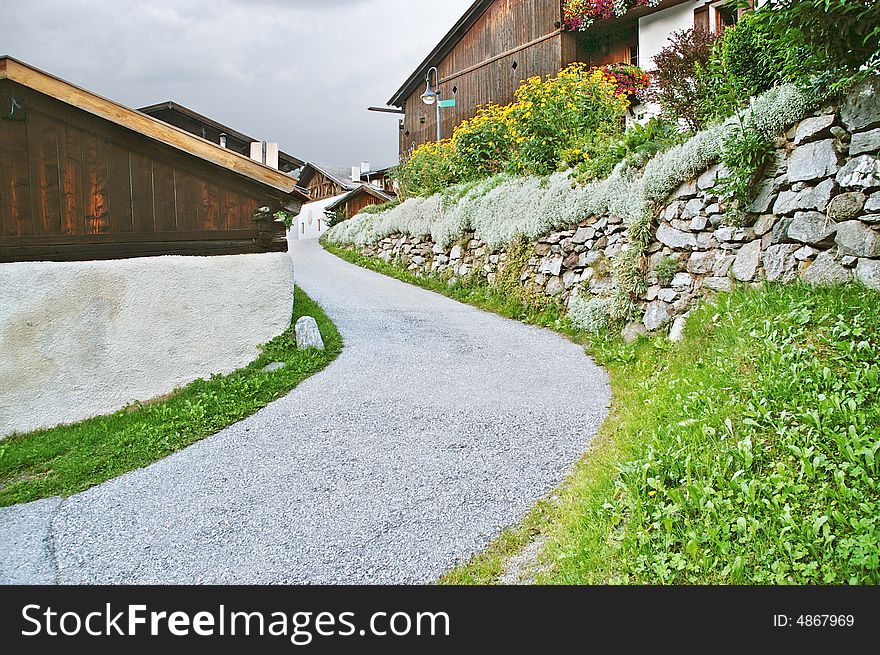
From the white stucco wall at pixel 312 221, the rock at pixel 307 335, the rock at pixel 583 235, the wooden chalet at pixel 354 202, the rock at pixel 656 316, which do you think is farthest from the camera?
the white stucco wall at pixel 312 221

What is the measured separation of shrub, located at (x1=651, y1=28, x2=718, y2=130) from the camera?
8.37 m

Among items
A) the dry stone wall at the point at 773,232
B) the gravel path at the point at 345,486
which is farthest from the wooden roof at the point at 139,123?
the dry stone wall at the point at 773,232

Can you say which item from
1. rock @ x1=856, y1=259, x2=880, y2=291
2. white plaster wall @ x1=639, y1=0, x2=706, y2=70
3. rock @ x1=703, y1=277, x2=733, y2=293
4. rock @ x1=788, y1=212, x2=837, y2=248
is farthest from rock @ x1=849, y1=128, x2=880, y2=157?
white plaster wall @ x1=639, y1=0, x2=706, y2=70

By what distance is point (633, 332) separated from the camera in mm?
8148

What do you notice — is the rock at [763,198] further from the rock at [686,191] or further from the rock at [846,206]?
the rock at [686,191]

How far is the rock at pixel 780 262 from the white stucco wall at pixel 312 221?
87.1 ft

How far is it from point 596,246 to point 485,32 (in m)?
13.7

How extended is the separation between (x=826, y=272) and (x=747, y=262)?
93 centimetres

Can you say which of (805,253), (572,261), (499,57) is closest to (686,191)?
(805,253)

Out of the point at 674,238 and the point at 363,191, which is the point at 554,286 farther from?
the point at 363,191

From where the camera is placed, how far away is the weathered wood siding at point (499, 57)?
693 inches

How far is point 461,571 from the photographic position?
3740mm

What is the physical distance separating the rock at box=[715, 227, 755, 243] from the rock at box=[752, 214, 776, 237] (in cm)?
10

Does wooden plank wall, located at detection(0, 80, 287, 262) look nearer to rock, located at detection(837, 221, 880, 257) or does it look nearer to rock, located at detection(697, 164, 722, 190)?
rock, located at detection(697, 164, 722, 190)
